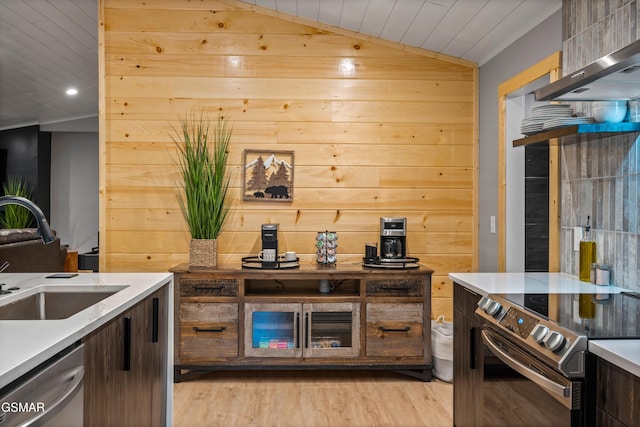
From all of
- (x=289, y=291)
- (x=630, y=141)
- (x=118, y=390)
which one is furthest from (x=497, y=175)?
(x=118, y=390)

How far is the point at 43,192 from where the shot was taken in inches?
356

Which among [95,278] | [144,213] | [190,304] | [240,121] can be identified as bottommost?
[190,304]

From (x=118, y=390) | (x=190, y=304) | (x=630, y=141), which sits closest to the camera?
(x=118, y=390)

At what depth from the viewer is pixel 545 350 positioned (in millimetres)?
1574

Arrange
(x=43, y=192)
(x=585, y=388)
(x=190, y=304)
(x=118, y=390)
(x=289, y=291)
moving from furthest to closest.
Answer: (x=43, y=192) → (x=289, y=291) → (x=190, y=304) → (x=118, y=390) → (x=585, y=388)

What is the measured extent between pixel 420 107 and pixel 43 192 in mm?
7462

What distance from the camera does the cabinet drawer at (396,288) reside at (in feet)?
11.9

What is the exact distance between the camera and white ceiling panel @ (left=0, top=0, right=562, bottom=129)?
3.19m

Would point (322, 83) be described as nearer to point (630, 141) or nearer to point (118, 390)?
point (630, 141)

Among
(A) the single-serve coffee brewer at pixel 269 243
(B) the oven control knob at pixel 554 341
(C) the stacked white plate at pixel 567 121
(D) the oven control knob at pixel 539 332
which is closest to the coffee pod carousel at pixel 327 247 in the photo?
(A) the single-serve coffee brewer at pixel 269 243

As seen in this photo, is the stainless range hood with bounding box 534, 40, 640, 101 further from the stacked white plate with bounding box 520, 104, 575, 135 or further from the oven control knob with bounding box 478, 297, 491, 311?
the oven control knob with bounding box 478, 297, 491, 311

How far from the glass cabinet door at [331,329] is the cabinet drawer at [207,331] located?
0.50 m

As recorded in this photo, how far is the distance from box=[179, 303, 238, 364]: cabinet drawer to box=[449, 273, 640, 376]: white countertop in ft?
5.38

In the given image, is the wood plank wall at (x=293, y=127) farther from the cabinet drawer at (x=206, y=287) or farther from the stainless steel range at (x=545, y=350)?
the stainless steel range at (x=545, y=350)
